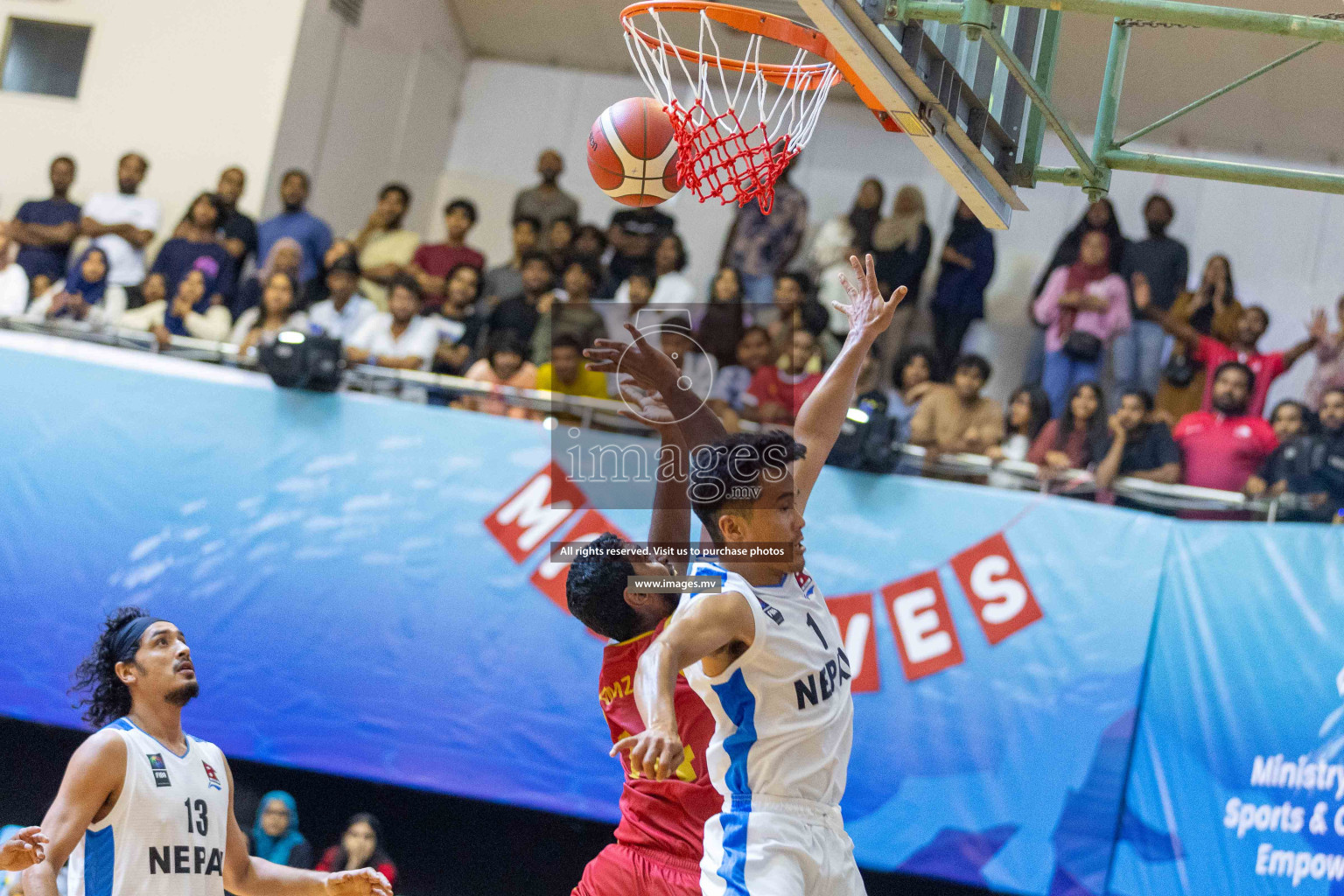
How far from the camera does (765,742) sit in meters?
3.75

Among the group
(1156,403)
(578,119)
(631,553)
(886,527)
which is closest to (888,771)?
(886,527)

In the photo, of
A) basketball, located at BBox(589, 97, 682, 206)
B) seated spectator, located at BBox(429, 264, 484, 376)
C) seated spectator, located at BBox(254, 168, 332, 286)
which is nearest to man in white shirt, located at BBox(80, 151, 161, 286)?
seated spectator, located at BBox(254, 168, 332, 286)

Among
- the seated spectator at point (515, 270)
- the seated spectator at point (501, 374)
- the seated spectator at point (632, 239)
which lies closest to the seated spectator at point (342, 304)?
the seated spectator at point (515, 270)

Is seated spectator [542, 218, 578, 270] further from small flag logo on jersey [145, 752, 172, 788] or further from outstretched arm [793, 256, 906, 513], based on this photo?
small flag logo on jersey [145, 752, 172, 788]

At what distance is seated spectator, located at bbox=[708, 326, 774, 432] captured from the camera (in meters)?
8.00

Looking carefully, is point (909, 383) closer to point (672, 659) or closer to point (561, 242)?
point (561, 242)

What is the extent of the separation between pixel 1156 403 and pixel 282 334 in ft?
17.8

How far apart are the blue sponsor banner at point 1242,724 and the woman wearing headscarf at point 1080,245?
2416 mm

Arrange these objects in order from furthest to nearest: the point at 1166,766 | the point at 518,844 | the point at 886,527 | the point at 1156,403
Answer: the point at 1156,403 < the point at 518,844 < the point at 886,527 < the point at 1166,766

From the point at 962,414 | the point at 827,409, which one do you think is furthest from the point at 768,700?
the point at 962,414

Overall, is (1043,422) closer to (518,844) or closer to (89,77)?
(518,844)

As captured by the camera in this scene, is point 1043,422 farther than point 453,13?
No

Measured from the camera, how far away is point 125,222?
10.7 metres

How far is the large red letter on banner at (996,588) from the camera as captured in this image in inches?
304
